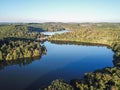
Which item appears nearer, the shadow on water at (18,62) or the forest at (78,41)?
the forest at (78,41)

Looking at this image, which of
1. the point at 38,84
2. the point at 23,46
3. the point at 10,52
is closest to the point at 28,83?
the point at 38,84

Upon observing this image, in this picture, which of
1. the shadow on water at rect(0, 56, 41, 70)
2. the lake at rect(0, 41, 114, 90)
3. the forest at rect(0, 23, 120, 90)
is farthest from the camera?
the shadow on water at rect(0, 56, 41, 70)

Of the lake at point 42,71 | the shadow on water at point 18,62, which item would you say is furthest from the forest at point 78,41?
the lake at point 42,71

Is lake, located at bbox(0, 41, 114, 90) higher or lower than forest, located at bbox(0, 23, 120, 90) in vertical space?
lower

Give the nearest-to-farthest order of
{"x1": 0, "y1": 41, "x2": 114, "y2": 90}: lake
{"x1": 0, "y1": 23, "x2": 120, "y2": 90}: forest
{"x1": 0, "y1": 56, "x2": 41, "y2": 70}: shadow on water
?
1. {"x1": 0, "y1": 23, "x2": 120, "y2": 90}: forest
2. {"x1": 0, "y1": 41, "x2": 114, "y2": 90}: lake
3. {"x1": 0, "y1": 56, "x2": 41, "y2": 70}: shadow on water

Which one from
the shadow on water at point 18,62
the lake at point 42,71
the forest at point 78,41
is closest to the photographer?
the forest at point 78,41

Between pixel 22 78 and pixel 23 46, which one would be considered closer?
pixel 22 78

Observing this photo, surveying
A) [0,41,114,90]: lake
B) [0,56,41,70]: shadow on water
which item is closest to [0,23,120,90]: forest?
[0,56,41,70]: shadow on water

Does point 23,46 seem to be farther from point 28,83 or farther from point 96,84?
point 96,84

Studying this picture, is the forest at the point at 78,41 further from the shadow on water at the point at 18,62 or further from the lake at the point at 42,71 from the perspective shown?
the lake at the point at 42,71

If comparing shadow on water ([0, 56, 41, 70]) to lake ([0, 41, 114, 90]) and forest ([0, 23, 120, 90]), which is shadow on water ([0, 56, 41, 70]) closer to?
forest ([0, 23, 120, 90])

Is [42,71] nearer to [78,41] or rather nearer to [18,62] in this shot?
[18,62]
